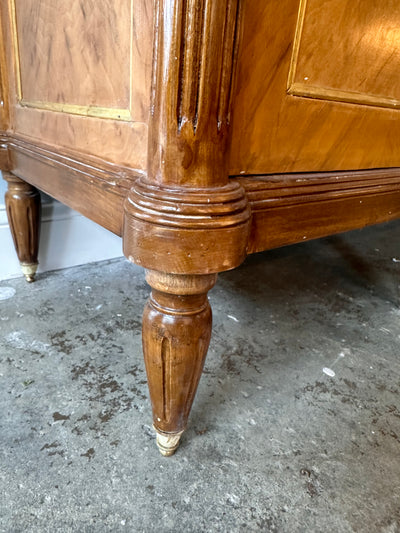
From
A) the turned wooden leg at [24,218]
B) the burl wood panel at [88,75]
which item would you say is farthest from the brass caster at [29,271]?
the burl wood panel at [88,75]

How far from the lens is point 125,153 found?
45 centimetres

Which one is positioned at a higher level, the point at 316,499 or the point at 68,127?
the point at 68,127

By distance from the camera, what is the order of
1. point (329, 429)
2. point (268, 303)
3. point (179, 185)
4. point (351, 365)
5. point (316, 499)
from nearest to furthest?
1. point (179, 185)
2. point (316, 499)
3. point (329, 429)
4. point (351, 365)
5. point (268, 303)

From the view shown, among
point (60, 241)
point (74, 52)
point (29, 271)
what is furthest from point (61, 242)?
point (74, 52)

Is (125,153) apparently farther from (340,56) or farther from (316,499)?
(316,499)

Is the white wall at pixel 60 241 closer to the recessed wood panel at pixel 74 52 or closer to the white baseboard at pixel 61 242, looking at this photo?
the white baseboard at pixel 61 242

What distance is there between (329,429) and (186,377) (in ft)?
0.92

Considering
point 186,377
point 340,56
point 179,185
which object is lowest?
point 186,377

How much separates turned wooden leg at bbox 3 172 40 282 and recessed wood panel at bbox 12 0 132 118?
243mm

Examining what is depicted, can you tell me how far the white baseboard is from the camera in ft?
3.33

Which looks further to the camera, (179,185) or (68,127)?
(68,127)

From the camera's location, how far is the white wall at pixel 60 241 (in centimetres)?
101

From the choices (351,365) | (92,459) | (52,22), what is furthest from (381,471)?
(52,22)

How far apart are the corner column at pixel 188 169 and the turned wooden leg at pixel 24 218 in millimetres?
602
